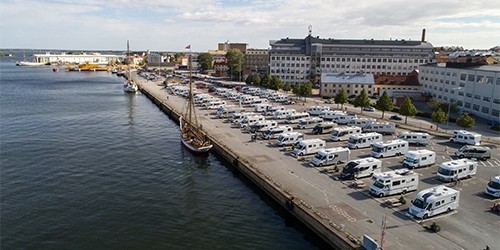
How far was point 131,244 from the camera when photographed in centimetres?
2781

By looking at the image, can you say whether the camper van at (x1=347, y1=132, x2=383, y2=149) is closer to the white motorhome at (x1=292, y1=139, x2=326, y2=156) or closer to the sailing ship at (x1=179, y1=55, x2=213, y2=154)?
the white motorhome at (x1=292, y1=139, x2=326, y2=156)

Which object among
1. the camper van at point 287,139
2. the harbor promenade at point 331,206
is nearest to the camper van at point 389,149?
the harbor promenade at point 331,206

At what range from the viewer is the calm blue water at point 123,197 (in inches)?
1131

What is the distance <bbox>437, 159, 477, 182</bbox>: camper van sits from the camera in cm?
3616

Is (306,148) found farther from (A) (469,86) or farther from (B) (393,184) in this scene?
(A) (469,86)

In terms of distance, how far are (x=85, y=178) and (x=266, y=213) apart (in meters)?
21.1

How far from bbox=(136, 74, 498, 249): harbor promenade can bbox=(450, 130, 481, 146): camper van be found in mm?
23808

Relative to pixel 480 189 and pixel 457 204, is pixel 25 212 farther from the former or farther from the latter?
pixel 480 189

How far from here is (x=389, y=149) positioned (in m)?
44.2

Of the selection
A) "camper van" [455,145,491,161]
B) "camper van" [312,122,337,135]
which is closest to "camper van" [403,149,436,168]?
"camper van" [455,145,491,161]

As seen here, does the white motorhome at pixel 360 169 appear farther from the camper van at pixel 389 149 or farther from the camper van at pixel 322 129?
the camper van at pixel 322 129

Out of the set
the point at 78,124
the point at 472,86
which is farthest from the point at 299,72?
the point at 78,124

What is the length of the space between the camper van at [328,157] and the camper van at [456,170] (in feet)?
31.6

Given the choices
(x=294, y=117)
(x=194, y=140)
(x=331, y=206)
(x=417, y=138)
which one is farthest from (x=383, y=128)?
(x=331, y=206)
